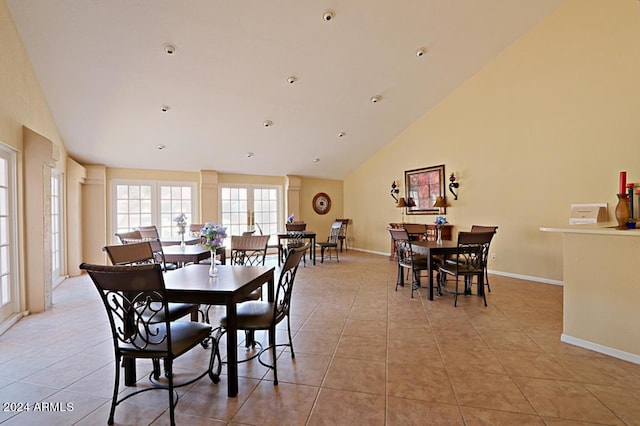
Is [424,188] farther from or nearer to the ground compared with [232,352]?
farther from the ground

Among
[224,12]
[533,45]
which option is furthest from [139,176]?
[533,45]

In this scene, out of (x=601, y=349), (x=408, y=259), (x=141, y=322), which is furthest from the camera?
(x=408, y=259)

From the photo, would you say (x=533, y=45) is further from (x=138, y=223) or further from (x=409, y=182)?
(x=138, y=223)

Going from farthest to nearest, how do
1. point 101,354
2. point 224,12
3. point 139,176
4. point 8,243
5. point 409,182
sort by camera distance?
point 409,182
point 139,176
point 224,12
point 8,243
point 101,354

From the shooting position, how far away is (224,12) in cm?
370

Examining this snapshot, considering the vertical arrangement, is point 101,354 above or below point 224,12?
Result: below

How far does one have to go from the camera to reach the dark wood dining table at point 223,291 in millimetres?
1955

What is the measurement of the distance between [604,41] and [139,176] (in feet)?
28.0

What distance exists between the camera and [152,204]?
718 cm

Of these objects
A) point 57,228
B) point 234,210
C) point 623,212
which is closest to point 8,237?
point 57,228

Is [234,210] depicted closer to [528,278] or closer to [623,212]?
[528,278]

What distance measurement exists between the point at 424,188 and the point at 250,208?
442 cm

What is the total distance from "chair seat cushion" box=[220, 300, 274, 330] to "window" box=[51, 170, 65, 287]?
4533 millimetres

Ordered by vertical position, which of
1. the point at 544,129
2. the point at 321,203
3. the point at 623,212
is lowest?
the point at 623,212
